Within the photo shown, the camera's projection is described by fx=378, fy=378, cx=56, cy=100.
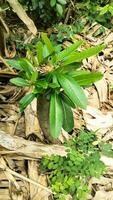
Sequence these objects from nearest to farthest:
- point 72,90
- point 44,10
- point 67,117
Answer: point 72,90 < point 67,117 < point 44,10

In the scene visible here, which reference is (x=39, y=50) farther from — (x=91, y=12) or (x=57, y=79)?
(x=91, y=12)

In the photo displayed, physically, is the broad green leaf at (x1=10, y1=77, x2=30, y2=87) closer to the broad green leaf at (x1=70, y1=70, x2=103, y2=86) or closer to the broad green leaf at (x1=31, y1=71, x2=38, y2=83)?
the broad green leaf at (x1=31, y1=71, x2=38, y2=83)

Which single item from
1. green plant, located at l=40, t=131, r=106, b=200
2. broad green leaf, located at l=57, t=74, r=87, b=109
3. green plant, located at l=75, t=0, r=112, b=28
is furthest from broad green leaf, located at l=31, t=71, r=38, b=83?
green plant, located at l=75, t=0, r=112, b=28

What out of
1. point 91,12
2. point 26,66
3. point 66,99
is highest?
point 91,12

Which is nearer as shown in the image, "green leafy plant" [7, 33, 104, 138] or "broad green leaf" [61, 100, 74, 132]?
"green leafy plant" [7, 33, 104, 138]

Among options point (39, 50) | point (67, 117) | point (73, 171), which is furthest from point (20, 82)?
point (73, 171)

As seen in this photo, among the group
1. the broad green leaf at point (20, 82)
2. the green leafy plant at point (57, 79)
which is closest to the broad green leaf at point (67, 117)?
the green leafy plant at point (57, 79)

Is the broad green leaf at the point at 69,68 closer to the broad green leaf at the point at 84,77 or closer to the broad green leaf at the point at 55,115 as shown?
the broad green leaf at the point at 84,77
